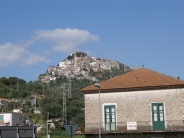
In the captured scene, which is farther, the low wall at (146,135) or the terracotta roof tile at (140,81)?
the terracotta roof tile at (140,81)

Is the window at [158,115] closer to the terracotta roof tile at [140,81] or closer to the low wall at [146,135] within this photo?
the low wall at [146,135]

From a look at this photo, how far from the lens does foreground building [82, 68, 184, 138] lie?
107ft

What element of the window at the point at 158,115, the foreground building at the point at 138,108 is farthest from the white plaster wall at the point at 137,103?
the window at the point at 158,115

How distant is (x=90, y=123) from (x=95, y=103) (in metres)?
2.04

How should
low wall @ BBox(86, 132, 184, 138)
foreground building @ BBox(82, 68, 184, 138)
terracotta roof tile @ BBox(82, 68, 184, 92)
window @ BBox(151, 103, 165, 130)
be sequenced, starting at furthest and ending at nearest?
1. terracotta roof tile @ BBox(82, 68, 184, 92)
2. window @ BBox(151, 103, 165, 130)
3. foreground building @ BBox(82, 68, 184, 138)
4. low wall @ BBox(86, 132, 184, 138)

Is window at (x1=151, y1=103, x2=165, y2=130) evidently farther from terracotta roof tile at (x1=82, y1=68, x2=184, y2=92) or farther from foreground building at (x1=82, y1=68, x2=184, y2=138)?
terracotta roof tile at (x1=82, y1=68, x2=184, y2=92)

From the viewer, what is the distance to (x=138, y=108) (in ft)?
110

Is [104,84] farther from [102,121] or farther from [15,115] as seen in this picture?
[15,115]

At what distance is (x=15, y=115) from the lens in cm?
6525

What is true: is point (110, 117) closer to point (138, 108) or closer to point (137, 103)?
point (138, 108)

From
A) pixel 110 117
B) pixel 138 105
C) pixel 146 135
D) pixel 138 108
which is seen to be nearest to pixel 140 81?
pixel 138 105

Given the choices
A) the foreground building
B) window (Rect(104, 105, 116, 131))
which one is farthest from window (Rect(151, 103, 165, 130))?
window (Rect(104, 105, 116, 131))

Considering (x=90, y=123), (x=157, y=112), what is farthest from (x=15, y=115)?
(x=157, y=112)

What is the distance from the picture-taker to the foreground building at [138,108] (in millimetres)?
32531
